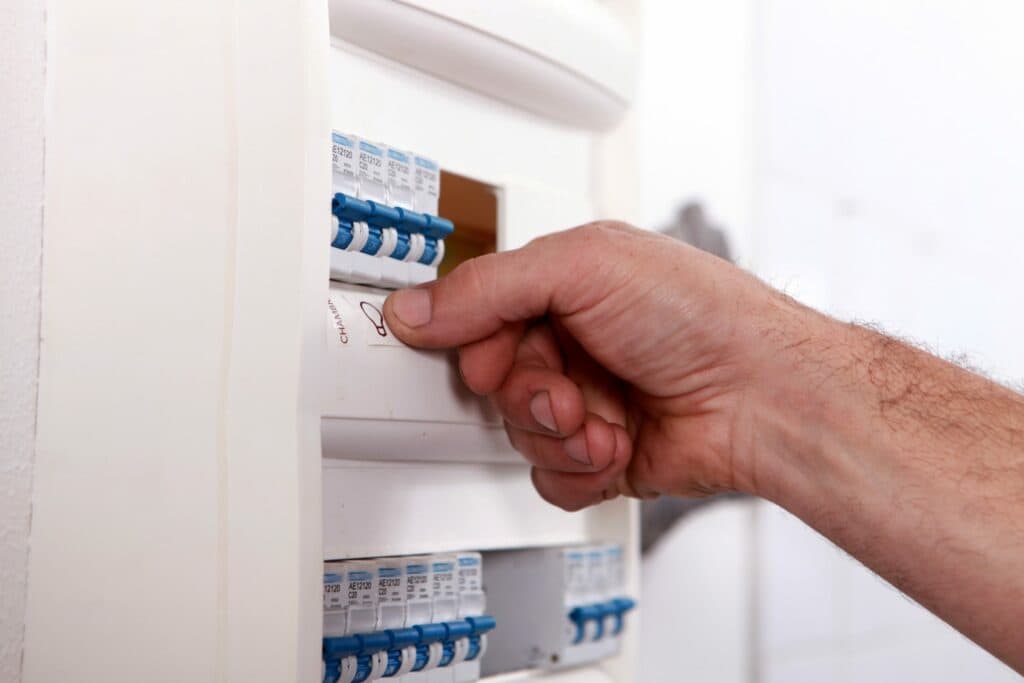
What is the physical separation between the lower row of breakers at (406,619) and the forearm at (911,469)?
0.20 meters

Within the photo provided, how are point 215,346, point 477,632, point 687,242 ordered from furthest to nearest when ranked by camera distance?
point 687,242 → point 477,632 → point 215,346

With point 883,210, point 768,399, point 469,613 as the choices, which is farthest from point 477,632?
point 883,210

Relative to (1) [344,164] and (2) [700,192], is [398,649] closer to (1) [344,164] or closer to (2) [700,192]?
(1) [344,164]

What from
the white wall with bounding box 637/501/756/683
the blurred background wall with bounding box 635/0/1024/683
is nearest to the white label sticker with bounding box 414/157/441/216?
the blurred background wall with bounding box 635/0/1024/683

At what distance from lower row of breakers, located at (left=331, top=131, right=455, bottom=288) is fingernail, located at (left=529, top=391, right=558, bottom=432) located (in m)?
0.10

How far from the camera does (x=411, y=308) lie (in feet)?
1.83

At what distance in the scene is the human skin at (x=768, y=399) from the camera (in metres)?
0.55

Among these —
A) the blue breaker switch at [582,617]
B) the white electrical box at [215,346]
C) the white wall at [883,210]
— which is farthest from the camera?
the white wall at [883,210]

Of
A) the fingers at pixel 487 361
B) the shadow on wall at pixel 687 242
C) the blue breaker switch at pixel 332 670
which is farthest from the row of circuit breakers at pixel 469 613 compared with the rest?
the shadow on wall at pixel 687 242

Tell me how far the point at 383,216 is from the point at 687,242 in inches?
19.9

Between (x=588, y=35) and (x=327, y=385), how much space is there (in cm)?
31

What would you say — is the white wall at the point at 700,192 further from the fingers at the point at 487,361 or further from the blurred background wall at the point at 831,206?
the fingers at the point at 487,361

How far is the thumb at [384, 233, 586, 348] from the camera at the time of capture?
1.84 feet

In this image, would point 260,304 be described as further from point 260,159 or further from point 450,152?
point 450,152
